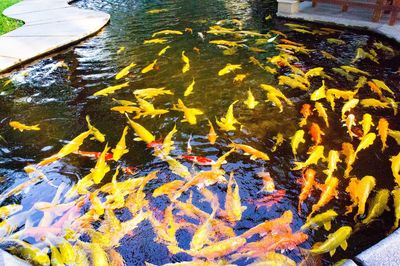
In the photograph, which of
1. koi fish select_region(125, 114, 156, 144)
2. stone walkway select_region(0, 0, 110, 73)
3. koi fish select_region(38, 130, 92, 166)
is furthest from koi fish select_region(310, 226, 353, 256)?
stone walkway select_region(0, 0, 110, 73)

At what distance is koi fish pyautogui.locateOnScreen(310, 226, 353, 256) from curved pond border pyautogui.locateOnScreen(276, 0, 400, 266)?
0.46m

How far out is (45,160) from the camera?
4.58 metres

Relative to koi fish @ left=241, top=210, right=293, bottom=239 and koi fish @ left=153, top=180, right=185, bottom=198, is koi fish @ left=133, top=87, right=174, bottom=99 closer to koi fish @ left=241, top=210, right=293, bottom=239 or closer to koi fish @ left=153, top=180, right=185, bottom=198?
koi fish @ left=153, top=180, right=185, bottom=198

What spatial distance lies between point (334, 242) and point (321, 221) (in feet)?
1.00

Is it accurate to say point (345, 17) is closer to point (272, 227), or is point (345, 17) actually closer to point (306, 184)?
point (306, 184)

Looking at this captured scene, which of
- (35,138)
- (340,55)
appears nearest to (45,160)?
(35,138)

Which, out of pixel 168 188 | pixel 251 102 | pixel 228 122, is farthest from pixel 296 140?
pixel 168 188

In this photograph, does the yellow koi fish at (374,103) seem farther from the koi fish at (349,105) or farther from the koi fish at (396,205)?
the koi fish at (396,205)

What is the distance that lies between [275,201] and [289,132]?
1.42 m

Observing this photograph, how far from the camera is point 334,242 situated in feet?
10.6

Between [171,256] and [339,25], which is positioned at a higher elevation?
[339,25]

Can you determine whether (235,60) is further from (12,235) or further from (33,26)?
(33,26)

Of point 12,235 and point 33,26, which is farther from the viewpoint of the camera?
point 33,26

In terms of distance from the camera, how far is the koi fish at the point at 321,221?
3.46 metres
